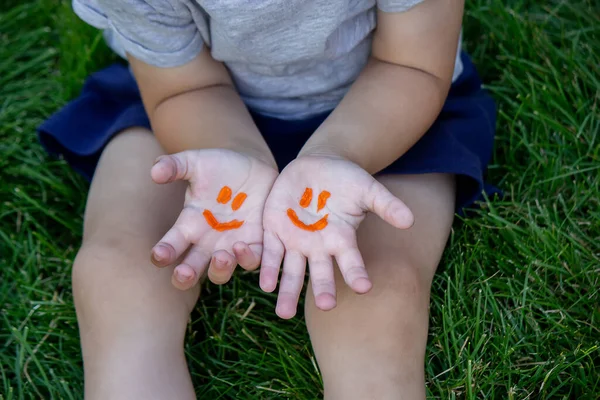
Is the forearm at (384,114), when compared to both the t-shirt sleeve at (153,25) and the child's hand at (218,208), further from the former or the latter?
the t-shirt sleeve at (153,25)

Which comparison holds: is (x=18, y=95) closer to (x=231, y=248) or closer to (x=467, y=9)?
(x=231, y=248)

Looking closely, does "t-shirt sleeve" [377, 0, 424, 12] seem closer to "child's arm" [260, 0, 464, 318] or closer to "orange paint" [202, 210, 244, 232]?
"child's arm" [260, 0, 464, 318]

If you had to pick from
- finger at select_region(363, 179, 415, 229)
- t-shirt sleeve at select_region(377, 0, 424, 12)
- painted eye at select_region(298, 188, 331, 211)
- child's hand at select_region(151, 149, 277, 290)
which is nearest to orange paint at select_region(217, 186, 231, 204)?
child's hand at select_region(151, 149, 277, 290)

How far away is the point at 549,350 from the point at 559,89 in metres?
0.59

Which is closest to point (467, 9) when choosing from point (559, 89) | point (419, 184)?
point (559, 89)

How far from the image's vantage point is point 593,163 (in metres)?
1.41

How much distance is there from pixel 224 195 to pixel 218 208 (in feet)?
0.07

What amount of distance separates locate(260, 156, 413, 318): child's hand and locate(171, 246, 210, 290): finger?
96 millimetres

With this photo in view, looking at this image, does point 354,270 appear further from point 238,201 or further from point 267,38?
point 267,38

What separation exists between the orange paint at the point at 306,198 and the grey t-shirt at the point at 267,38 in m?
0.29

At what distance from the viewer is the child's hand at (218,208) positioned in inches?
43.2

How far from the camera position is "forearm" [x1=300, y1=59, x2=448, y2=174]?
3.98ft

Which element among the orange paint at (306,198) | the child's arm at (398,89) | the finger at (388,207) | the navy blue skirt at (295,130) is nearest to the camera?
the finger at (388,207)

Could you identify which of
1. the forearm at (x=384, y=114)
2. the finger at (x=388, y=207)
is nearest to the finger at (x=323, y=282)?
the finger at (x=388, y=207)
